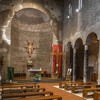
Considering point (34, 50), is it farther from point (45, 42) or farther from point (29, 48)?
point (45, 42)

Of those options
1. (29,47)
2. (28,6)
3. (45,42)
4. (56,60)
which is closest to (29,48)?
(29,47)

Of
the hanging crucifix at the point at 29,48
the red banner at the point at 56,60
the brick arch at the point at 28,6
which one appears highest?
the brick arch at the point at 28,6

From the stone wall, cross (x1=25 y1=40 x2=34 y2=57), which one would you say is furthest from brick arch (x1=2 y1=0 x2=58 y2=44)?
cross (x1=25 y1=40 x2=34 y2=57)

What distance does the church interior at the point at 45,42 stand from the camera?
20656 mm

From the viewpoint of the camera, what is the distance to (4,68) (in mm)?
21391

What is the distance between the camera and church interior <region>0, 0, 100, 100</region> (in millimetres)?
20656

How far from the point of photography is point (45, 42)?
24828 mm

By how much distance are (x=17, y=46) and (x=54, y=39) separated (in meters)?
4.11

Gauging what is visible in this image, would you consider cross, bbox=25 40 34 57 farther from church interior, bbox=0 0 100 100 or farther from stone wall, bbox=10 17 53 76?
stone wall, bbox=10 17 53 76

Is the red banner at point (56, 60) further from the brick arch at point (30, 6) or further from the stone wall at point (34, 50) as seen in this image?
the brick arch at point (30, 6)

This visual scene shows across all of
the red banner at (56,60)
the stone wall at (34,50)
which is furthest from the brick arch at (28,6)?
the stone wall at (34,50)

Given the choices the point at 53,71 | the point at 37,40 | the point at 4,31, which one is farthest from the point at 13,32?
the point at 53,71

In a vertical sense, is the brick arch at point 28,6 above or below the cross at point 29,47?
above

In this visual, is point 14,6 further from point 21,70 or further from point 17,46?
point 21,70
